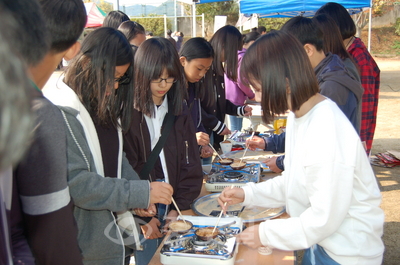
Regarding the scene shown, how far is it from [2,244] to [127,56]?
3.69 feet

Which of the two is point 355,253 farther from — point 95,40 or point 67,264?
point 95,40

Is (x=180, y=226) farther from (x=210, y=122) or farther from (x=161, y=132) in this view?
(x=210, y=122)

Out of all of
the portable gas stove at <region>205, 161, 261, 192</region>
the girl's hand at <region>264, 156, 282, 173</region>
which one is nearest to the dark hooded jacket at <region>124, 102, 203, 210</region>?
the portable gas stove at <region>205, 161, 261, 192</region>

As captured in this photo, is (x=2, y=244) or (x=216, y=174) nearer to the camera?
(x=2, y=244)

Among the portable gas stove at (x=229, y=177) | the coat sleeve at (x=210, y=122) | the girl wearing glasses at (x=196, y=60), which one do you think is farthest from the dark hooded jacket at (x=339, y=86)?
the coat sleeve at (x=210, y=122)

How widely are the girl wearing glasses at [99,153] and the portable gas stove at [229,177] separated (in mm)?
559

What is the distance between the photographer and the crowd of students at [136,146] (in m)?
0.71

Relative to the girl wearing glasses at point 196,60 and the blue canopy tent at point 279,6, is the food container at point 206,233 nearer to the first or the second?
the girl wearing glasses at point 196,60

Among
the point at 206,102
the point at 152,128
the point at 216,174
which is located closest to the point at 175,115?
the point at 152,128

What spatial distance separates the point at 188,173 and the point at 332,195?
99 centimetres

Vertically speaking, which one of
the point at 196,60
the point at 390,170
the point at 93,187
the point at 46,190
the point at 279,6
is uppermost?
the point at 279,6

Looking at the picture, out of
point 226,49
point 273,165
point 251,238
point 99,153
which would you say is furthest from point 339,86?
point 226,49

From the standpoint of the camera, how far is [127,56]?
1.64m

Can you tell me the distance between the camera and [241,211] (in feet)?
6.05
